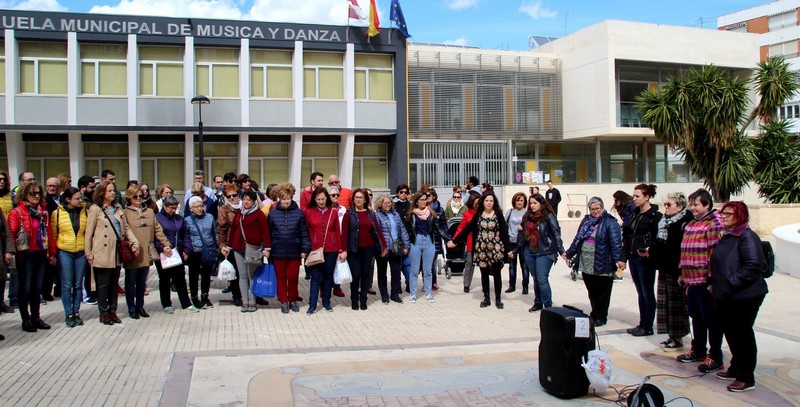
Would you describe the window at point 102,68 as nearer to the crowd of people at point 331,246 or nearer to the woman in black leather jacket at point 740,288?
the crowd of people at point 331,246

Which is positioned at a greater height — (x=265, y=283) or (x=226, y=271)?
(x=226, y=271)

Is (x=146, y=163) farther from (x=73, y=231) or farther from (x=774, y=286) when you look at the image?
(x=774, y=286)

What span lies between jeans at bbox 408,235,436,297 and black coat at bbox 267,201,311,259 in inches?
77.7

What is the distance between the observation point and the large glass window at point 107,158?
83.1ft

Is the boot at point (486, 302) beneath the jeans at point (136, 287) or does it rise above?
beneath

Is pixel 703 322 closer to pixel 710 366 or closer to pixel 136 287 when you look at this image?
pixel 710 366

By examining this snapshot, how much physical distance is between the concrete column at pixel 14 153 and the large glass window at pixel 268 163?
805 centimetres

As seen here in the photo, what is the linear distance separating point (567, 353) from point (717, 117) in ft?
68.8

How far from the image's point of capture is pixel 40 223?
852 centimetres

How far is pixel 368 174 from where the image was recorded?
92.3 ft

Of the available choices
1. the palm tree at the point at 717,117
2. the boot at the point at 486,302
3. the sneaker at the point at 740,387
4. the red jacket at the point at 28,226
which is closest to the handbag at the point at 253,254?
the red jacket at the point at 28,226

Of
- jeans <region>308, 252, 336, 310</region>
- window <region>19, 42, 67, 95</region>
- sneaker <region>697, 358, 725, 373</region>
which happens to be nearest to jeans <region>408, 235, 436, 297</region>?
jeans <region>308, 252, 336, 310</region>

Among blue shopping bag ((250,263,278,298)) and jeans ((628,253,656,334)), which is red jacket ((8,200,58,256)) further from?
jeans ((628,253,656,334))

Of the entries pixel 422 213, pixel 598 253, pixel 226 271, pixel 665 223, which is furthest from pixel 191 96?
pixel 665 223
